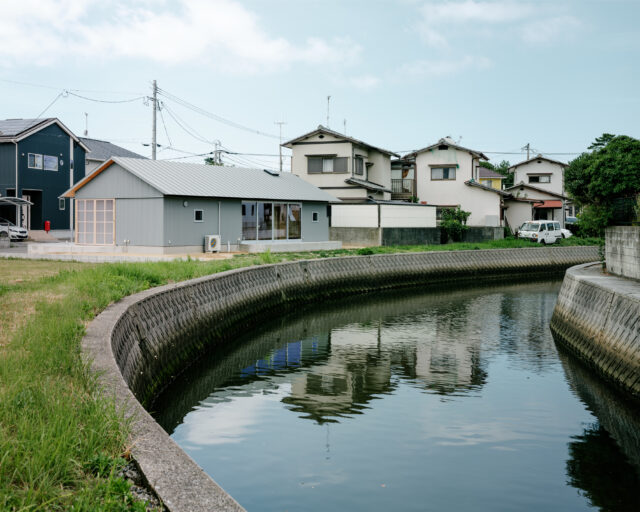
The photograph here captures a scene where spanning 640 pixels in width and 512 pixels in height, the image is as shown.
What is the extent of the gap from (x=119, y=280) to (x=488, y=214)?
39.2 meters

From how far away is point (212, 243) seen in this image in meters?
30.3

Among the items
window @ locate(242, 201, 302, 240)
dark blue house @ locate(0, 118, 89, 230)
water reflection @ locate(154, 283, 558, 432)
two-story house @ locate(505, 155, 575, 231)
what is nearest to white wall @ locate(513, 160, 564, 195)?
two-story house @ locate(505, 155, 575, 231)

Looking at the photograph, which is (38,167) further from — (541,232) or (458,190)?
(541,232)

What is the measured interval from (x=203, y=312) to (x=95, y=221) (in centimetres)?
1714

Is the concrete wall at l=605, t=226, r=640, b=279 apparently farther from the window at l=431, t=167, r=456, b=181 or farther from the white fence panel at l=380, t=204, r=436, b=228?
the window at l=431, t=167, r=456, b=181

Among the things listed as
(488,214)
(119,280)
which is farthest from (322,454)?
(488,214)

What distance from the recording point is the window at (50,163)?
47094mm

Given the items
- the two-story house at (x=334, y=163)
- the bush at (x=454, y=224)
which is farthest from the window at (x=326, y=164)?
the bush at (x=454, y=224)

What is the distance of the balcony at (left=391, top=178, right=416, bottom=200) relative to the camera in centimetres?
5215

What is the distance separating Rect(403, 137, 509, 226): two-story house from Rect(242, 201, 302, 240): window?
17300 millimetres

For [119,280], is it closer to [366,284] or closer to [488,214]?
[366,284]

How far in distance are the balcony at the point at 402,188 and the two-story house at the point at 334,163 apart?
13.0ft

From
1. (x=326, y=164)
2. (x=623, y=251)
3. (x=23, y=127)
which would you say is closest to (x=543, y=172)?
(x=326, y=164)

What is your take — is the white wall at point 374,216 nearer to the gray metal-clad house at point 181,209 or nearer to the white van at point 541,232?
the gray metal-clad house at point 181,209
